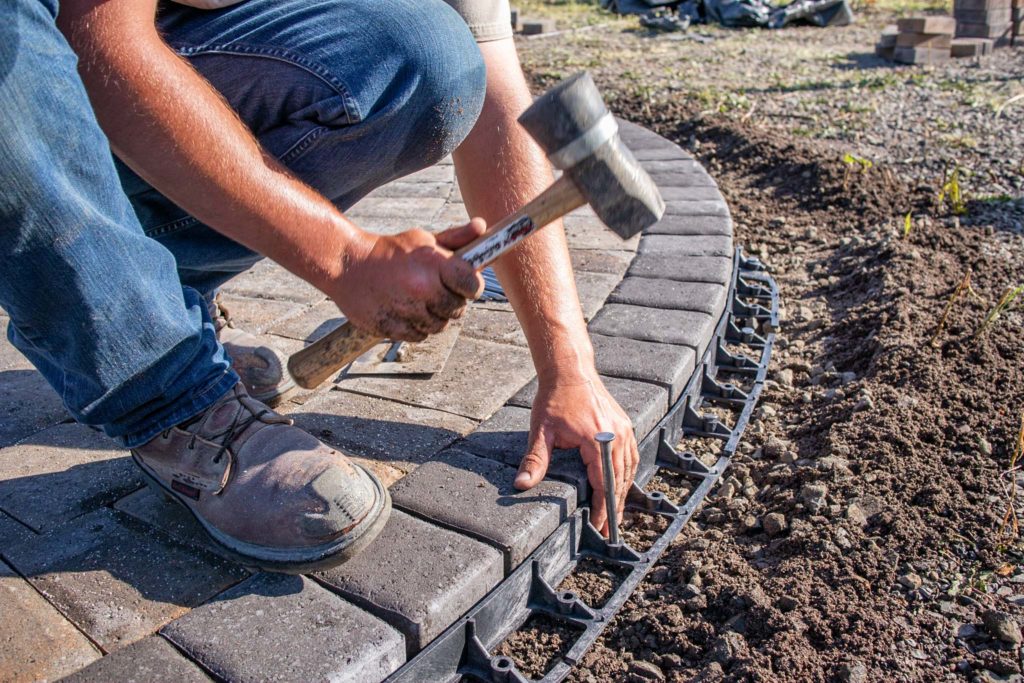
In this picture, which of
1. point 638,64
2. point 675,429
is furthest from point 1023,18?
point 675,429

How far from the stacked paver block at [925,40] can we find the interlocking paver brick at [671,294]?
5632mm

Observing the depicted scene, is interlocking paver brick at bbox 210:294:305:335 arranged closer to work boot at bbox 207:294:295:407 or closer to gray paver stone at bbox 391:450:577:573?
work boot at bbox 207:294:295:407

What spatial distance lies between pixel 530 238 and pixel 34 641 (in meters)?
1.38

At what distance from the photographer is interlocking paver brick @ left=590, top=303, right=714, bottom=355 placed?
2764 mm

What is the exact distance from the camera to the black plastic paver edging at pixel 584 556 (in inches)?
69.9

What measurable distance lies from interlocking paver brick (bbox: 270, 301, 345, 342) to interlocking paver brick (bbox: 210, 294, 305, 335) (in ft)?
0.13

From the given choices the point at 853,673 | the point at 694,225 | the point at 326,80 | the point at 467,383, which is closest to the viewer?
the point at 853,673

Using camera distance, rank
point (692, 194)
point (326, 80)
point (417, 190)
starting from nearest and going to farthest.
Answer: point (326, 80), point (692, 194), point (417, 190)

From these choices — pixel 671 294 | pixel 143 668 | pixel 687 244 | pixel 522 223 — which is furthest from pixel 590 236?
pixel 143 668

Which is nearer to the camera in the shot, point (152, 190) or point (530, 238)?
point (152, 190)

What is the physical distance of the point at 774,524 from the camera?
7.20 ft

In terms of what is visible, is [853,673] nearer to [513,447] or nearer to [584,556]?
[584,556]

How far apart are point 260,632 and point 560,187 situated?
3.43 ft

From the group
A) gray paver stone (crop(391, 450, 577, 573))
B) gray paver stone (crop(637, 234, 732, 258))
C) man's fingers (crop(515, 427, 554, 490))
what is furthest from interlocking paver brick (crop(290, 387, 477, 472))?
gray paver stone (crop(637, 234, 732, 258))
